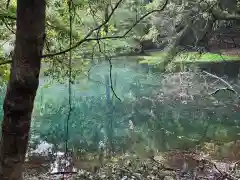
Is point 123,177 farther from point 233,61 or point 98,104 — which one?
point 233,61

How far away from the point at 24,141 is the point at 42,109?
13011 millimetres

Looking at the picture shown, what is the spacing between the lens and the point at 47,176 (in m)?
7.01

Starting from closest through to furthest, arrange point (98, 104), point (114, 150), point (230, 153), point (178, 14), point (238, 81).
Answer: point (230, 153), point (114, 150), point (178, 14), point (98, 104), point (238, 81)

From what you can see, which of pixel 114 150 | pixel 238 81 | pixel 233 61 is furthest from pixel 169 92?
pixel 233 61

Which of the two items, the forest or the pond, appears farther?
the pond

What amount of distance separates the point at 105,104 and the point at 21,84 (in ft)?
45.7

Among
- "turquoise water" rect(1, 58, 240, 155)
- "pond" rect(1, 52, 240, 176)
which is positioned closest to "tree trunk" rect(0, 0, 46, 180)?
"pond" rect(1, 52, 240, 176)

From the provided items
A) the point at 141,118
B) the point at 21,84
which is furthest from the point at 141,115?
the point at 21,84

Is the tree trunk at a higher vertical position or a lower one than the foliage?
lower

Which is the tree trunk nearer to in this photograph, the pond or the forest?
the forest

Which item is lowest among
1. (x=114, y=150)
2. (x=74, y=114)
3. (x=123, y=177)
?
(x=123, y=177)

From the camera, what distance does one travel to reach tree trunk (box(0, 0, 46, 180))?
1.26 metres

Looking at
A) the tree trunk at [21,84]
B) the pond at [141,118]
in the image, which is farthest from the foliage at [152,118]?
the tree trunk at [21,84]

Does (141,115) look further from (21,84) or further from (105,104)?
(21,84)
